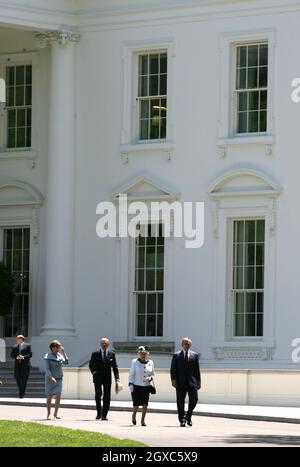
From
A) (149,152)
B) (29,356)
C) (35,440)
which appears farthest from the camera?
(149,152)

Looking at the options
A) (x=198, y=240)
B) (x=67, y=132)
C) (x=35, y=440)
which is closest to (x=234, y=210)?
(x=198, y=240)

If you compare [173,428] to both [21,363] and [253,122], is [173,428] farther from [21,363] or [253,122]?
[253,122]

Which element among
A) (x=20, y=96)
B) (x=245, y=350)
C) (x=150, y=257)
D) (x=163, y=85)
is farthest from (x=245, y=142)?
(x=20, y=96)

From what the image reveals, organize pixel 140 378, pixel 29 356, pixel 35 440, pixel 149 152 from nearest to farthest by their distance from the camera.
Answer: pixel 35 440, pixel 140 378, pixel 29 356, pixel 149 152

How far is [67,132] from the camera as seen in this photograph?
47.0 metres

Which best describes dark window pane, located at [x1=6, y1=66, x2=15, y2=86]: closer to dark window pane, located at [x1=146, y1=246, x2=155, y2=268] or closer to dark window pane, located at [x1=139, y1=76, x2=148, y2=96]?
dark window pane, located at [x1=139, y1=76, x2=148, y2=96]

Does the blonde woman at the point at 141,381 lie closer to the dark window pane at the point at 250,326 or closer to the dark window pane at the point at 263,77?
the dark window pane at the point at 250,326

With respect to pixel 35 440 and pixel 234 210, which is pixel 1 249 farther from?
pixel 35 440

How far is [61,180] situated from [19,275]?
3095 mm

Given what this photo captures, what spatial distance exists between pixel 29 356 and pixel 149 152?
21.4 feet

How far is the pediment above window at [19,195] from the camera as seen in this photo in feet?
Result: 158

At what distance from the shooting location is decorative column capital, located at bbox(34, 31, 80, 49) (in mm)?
46844

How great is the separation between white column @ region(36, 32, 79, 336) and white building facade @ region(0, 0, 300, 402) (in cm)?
4

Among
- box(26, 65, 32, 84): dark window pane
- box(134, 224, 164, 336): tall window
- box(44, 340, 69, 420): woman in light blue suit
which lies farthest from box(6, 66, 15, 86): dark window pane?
box(44, 340, 69, 420): woman in light blue suit
